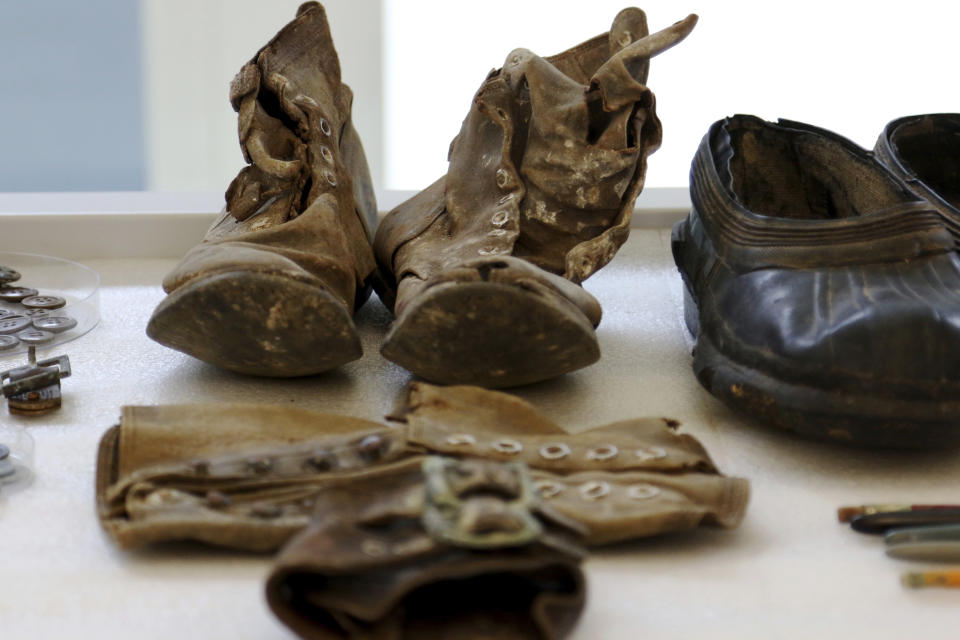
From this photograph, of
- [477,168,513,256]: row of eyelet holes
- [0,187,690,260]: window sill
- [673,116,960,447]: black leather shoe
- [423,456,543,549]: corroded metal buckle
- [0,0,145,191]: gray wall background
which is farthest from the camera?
[0,0,145,191]: gray wall background

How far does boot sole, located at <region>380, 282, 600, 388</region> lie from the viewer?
1231mm

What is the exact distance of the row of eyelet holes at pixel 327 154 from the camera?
4.98 feet

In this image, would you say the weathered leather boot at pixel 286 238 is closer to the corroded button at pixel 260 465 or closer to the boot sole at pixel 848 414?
the corroded button at pixel 260 465

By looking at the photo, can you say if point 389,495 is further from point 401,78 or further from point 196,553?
point 401,78

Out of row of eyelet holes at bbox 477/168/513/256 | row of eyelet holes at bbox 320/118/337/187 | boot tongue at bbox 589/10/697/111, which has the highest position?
boot tongue at bbox 589/10/697/111

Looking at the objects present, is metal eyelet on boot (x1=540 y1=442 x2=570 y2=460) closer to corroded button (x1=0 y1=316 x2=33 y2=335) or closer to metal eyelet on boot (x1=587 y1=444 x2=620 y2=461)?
metal eyelet on boot (x1=587 y1=444 x2=620 y2=461)

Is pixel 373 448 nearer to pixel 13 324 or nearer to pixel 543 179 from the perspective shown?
pixel 543 179

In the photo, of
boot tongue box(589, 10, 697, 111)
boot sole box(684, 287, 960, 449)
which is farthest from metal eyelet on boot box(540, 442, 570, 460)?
boot tongue box(589, 10, 697, 111)

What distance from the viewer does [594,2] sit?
4.34 metres

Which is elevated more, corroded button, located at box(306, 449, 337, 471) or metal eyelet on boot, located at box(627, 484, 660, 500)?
corroded button, located at box(306, 449, 337, 471)

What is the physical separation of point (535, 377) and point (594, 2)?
3211 mm

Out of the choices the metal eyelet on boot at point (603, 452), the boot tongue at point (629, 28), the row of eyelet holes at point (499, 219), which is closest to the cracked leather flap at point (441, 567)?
the metal eyelet on boot at point (603, 452)

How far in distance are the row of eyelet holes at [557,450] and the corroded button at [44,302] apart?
0.73 meters

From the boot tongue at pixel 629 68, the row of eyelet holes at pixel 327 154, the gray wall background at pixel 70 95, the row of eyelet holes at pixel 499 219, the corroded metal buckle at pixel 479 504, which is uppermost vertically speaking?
the boot tongue at pixel 629 68
